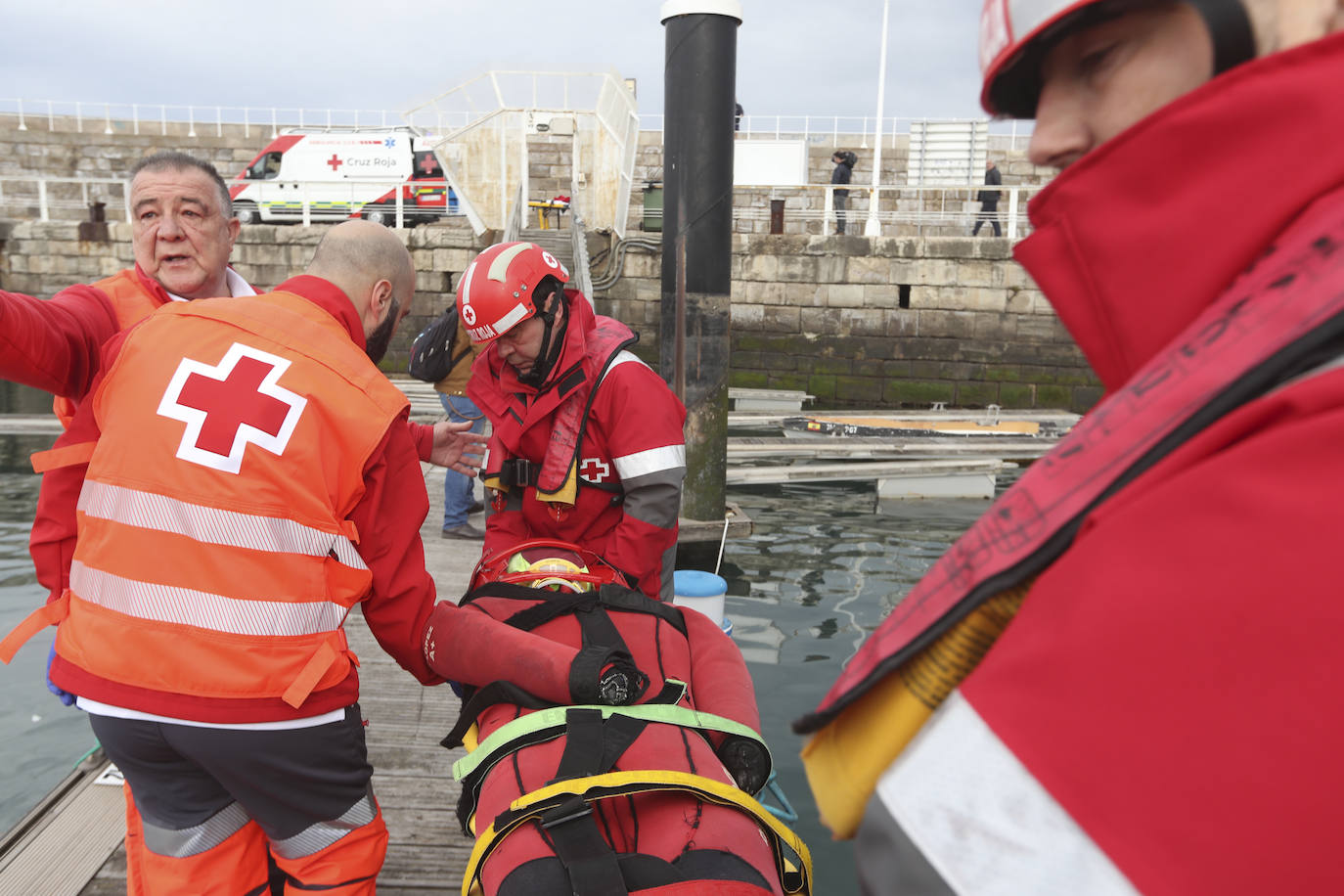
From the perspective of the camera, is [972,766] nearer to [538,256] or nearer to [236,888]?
[236,888]

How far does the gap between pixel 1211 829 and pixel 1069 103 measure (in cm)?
69

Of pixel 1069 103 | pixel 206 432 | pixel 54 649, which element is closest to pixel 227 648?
pixel 206 432

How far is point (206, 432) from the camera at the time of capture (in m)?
1.98

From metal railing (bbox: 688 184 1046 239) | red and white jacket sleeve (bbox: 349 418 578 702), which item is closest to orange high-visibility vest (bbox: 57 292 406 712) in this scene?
red and white jacket sleeve (bbox: 349 418 578 702)

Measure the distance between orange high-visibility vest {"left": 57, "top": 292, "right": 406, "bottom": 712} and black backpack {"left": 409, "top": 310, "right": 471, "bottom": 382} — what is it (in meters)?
4.05

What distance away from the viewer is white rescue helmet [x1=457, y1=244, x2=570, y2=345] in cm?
339

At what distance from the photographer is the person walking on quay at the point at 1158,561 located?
53 centimetres

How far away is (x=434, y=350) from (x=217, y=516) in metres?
4.31

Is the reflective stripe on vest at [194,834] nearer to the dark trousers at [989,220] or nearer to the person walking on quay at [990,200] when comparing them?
the dark trousers at [989,220]

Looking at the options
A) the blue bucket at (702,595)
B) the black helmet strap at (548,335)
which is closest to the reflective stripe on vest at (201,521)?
the black helmet strap at (548,335)

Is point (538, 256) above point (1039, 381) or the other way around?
above

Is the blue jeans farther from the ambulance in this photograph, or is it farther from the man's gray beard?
the ambulance

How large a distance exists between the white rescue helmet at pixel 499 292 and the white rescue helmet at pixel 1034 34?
252 centimetres

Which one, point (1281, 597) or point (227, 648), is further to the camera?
point (227, 648)
